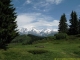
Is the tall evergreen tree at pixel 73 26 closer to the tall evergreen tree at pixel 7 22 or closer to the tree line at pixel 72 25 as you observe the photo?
the tree line at pixel 72 25

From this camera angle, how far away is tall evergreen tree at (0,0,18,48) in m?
35.2

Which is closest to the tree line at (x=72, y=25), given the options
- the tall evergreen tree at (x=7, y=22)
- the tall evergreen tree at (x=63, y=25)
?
the tall evergreen tree at (x=63, y=25)

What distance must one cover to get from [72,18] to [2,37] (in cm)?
7468

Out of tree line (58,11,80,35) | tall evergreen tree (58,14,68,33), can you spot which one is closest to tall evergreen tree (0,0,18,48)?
tree line (58,11,80,35)

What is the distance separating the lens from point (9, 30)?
3597 cm

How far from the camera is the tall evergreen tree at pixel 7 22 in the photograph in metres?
35.2

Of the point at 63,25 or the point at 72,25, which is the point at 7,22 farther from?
the point at 63,25

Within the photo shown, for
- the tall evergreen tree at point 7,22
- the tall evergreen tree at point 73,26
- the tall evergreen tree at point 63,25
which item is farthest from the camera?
the tall evergreen tree at point 63,25

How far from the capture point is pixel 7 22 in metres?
36.2

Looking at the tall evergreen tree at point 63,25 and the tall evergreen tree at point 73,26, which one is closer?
the tall evergreen tree at point 73,26

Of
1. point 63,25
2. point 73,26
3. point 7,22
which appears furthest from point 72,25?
point 7,22

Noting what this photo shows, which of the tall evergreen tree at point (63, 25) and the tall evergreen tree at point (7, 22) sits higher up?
the tall evergreen tree at point (63, 25)

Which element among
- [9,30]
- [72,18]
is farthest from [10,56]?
[72,18]

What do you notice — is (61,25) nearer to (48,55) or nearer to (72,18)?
(72,18)
